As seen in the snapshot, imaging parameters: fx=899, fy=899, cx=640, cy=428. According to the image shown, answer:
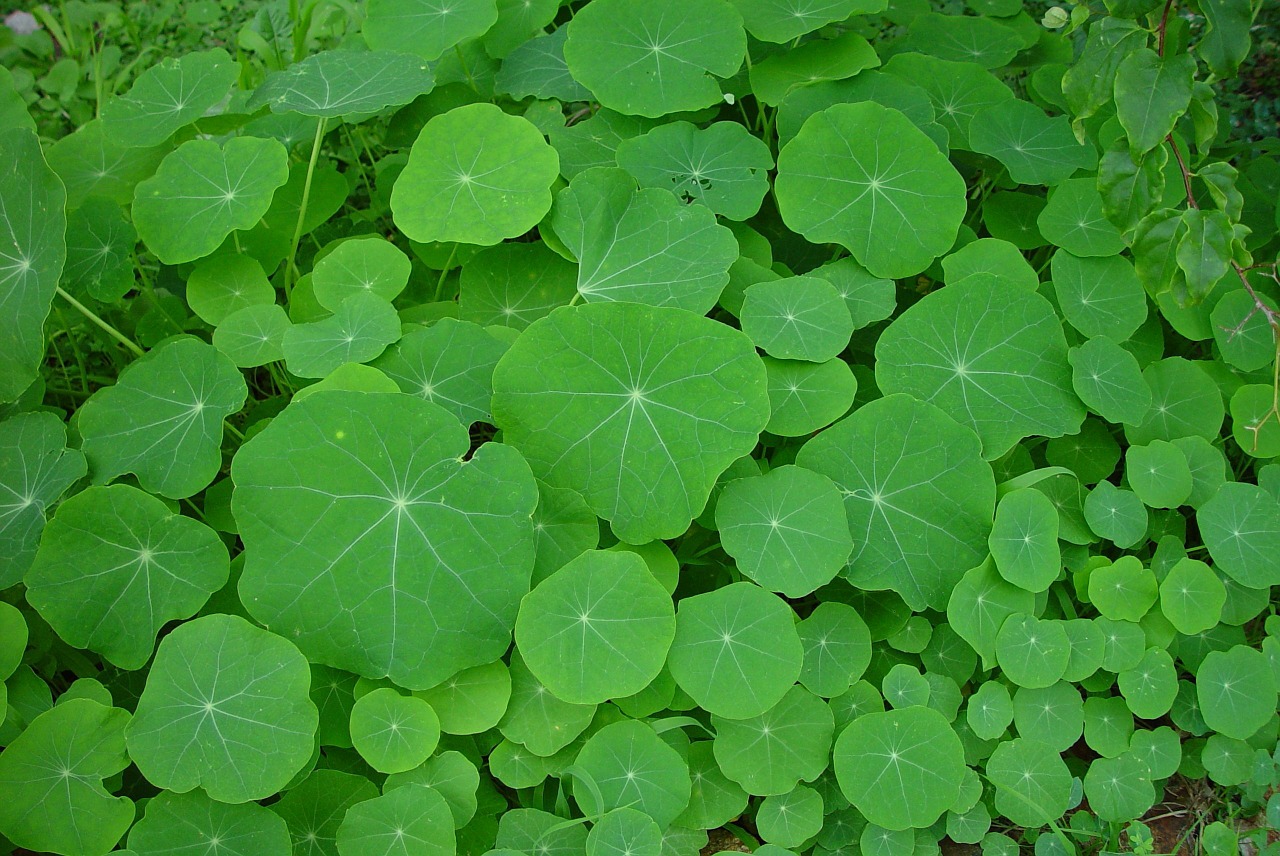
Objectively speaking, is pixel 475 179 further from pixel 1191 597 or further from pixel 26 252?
pixel 1191 597

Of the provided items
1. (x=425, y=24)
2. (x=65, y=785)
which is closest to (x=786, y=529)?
(x=65, y=785)

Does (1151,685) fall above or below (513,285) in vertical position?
below

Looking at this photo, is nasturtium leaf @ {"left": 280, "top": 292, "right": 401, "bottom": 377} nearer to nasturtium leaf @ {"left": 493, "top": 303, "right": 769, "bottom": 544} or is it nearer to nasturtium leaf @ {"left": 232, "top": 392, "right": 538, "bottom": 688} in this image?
nasturtium leaf @ {"left": 232, "top": 392, "right": 538, "bottom": 688}

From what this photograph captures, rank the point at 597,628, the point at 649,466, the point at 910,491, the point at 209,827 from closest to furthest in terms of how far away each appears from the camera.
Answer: the point at 209,827 → the point at 597,628 → the point at 649,466 → the point at 910,491

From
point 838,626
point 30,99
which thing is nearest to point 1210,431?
point 838,626

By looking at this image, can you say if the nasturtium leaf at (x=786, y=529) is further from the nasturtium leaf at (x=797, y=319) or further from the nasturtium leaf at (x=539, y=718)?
the nasturtium leaf at (x=539, y=718)
